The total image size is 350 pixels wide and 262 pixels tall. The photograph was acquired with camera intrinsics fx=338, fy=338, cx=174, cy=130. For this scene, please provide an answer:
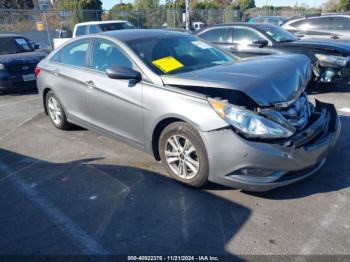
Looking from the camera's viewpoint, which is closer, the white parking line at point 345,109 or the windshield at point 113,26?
the white parking line at point 345,109

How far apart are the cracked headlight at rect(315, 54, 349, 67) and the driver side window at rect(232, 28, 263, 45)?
139 centimetres

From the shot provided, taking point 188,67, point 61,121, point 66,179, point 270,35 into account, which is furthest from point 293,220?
point 270,35

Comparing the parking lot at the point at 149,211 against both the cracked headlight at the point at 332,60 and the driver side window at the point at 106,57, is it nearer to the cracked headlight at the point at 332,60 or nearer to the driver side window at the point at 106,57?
the driver side window at the point at 106,57

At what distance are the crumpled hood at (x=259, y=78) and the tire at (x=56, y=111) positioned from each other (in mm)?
2465

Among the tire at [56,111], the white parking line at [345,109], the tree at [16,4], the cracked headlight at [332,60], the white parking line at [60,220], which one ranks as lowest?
the white parking line at [60,220]

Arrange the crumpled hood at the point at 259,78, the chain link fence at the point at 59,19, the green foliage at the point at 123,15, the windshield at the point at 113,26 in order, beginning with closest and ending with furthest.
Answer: the crumpled hood at the point at 259,78 → the windshield at the point at 113,26 → the chain link fence at the point at 59,19 → the green foliage at the point at 123,15

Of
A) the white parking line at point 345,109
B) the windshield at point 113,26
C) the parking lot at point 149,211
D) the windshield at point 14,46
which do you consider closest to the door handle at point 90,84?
the parking lot at point 149,211

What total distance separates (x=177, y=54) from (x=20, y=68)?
5758 mm

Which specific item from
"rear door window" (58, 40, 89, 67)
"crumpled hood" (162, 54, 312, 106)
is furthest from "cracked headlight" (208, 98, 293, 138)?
"rear door window" (58, 40, 89, 67)

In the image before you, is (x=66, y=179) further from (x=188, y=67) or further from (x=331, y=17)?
(x=331, y=17)

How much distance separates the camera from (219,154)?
10.3 feet

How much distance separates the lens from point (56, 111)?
5555 mm

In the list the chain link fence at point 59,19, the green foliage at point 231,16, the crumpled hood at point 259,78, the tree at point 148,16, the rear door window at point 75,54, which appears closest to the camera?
the crumpled hood at point 259,78

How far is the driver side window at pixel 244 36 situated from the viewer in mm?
7711
